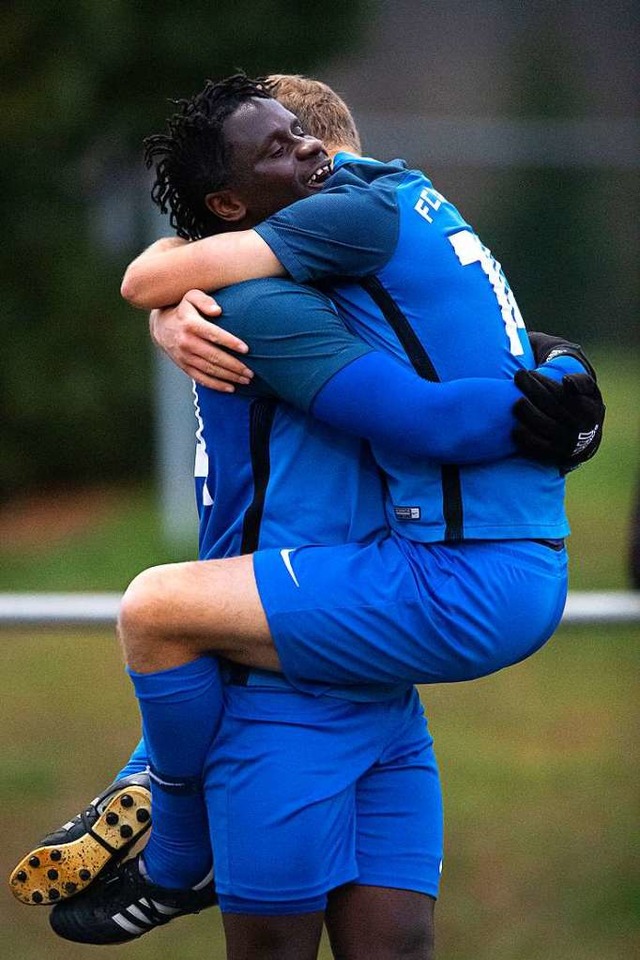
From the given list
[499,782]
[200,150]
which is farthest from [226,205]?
[499,782]

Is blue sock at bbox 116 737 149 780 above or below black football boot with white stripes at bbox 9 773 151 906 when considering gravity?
above

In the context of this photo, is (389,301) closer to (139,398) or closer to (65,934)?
(65,934)

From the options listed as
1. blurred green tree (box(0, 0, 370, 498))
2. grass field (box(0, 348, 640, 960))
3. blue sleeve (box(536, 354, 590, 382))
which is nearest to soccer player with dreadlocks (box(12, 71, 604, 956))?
blue sleeve (box(536, 354, 590, 382))

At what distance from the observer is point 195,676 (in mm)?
2268

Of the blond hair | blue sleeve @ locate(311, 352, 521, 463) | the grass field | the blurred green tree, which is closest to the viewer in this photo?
blue sleeve @ locate(311, 352, 521, 463)

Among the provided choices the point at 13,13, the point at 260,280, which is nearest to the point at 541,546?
the point at 260,280

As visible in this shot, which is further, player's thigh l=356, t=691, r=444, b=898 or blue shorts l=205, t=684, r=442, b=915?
player's thigh l=356, t=691, r=444, b=898

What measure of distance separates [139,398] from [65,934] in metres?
9.68

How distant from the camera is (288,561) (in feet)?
7.41

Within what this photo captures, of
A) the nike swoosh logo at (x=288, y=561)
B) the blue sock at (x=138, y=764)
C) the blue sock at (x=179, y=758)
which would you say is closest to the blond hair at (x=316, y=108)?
the nike swoosh logo at (x=288, y=561)

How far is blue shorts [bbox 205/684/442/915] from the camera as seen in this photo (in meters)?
2.25

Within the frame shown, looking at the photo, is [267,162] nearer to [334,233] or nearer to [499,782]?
[334,233]

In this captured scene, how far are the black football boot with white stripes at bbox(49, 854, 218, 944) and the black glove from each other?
1073 mm

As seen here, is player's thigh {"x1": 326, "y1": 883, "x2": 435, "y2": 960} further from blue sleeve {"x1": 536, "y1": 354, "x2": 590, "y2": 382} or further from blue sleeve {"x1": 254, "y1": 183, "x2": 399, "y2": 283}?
blue sleeve {"x1": 254, "y1": 183, "x2": 399, "y2": 283}
